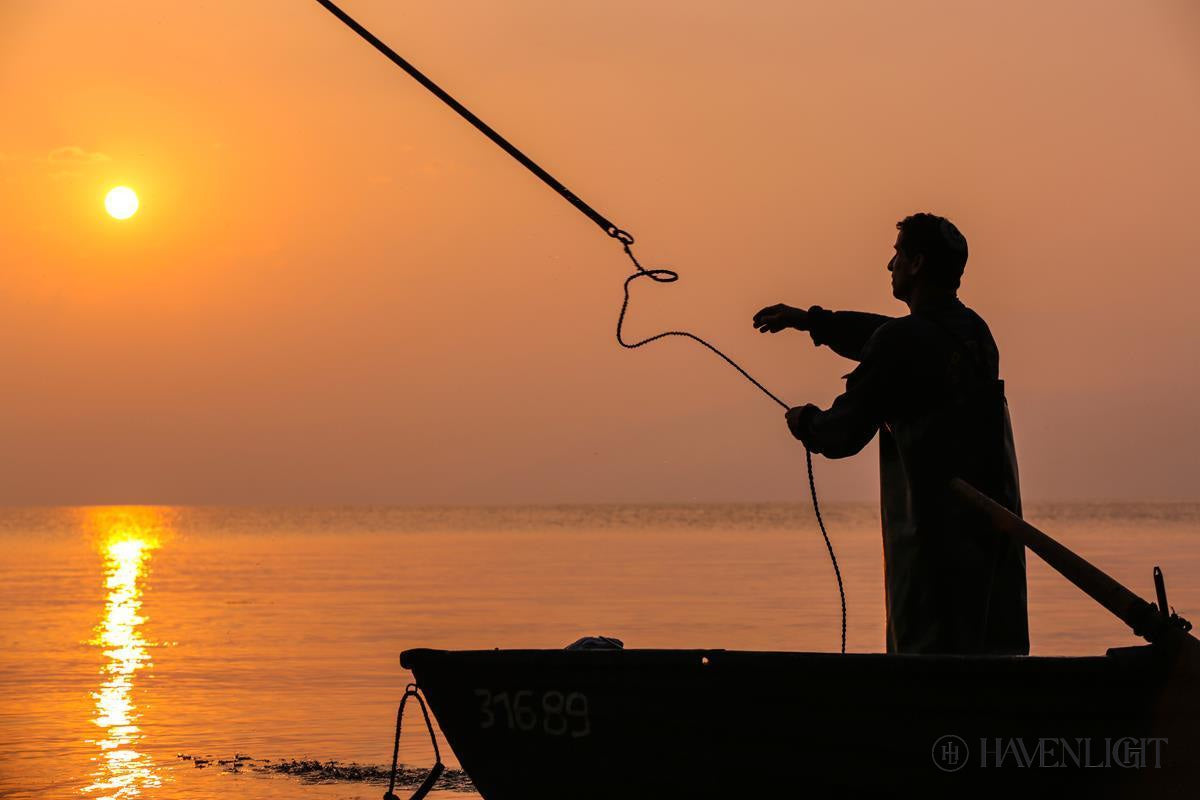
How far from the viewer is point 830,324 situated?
651cm

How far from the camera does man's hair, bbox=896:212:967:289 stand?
18.7ft

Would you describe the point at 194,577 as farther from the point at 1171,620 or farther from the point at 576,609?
the point at 1171,620

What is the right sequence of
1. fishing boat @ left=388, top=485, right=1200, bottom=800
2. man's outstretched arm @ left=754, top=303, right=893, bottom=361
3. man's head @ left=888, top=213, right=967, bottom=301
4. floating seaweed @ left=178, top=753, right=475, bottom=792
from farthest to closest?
1. floating seaweed @ left=178, top=753, right=475, bottom=792
2. man's outstretched arm @ left=754, top=303, right=893, bottom=361
3. man's head @ left=888, top=213, right=967, bottom=301
4. fishing boat @ left=388, top=485, right=1200, bottom=800

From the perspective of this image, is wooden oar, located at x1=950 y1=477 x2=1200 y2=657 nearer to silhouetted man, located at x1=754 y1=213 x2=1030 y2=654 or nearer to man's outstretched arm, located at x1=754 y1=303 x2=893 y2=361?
silhouetted man, located at x1=754 y1=213 x2=1030 y2=654

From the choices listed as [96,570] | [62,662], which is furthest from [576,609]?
[96,570]

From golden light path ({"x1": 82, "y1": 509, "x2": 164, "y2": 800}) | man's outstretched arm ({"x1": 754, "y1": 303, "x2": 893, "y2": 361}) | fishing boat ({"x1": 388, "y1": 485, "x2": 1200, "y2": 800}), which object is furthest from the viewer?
golden light path ({"x1": 82, "y1": 509, "x2": 164, "y2": 800})

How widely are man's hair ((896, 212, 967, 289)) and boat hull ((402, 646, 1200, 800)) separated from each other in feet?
4.17

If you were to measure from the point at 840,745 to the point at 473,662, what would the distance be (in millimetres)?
1257

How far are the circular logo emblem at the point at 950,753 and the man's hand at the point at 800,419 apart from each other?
3.56ft

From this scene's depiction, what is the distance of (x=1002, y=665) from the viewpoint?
535cm

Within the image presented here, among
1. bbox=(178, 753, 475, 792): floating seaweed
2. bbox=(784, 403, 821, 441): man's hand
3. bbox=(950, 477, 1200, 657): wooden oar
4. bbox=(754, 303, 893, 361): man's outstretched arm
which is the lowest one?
bbox=(178, 753, 475, 792): floating seaweed

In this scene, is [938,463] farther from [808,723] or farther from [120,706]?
[120,706]

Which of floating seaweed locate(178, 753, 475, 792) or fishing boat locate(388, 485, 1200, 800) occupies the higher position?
fishing boat locate(388, 485, 1200, 800)

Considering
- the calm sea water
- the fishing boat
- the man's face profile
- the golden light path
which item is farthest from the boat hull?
the golden light path
